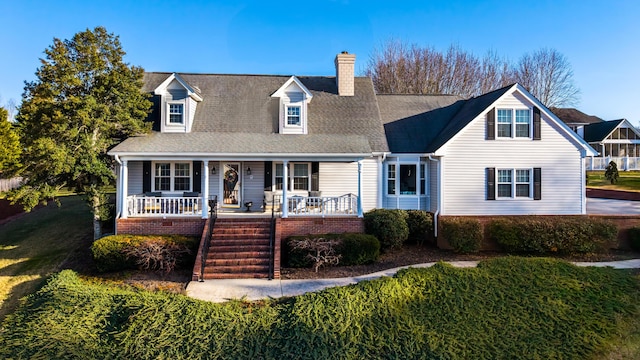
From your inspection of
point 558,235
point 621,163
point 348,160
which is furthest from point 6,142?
point 621,163

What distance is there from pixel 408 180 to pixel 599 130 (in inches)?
1650

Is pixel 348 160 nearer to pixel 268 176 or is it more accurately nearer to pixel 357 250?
pixel 357 250

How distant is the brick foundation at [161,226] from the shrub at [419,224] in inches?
336

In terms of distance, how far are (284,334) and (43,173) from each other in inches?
478

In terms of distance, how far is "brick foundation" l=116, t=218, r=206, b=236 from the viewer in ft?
43.7

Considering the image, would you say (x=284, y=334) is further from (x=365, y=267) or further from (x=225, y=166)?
(x=225, y=166)

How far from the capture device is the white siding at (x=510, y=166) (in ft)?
50.3

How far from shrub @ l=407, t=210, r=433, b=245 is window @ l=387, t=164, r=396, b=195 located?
69.9 inches

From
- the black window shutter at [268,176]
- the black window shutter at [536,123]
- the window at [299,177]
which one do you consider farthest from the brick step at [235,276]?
the black window shutter at [536,123]

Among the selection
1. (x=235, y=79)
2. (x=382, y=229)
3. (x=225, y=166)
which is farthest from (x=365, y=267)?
(x=235, y=79)

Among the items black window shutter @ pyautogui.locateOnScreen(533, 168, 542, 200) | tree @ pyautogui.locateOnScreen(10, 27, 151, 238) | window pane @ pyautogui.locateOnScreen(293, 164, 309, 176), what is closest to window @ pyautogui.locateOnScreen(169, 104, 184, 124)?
tree @ pyautogui.locateOnScreen(10, 27, 151, 238)

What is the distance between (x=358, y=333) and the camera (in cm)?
689

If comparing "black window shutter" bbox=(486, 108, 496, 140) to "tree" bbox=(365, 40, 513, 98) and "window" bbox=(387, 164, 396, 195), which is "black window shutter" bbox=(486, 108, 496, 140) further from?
"tree" bbox=(365, 40, 513, 98)

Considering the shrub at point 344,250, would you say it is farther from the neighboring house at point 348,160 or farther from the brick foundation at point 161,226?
the brick foundation at point 161,226
